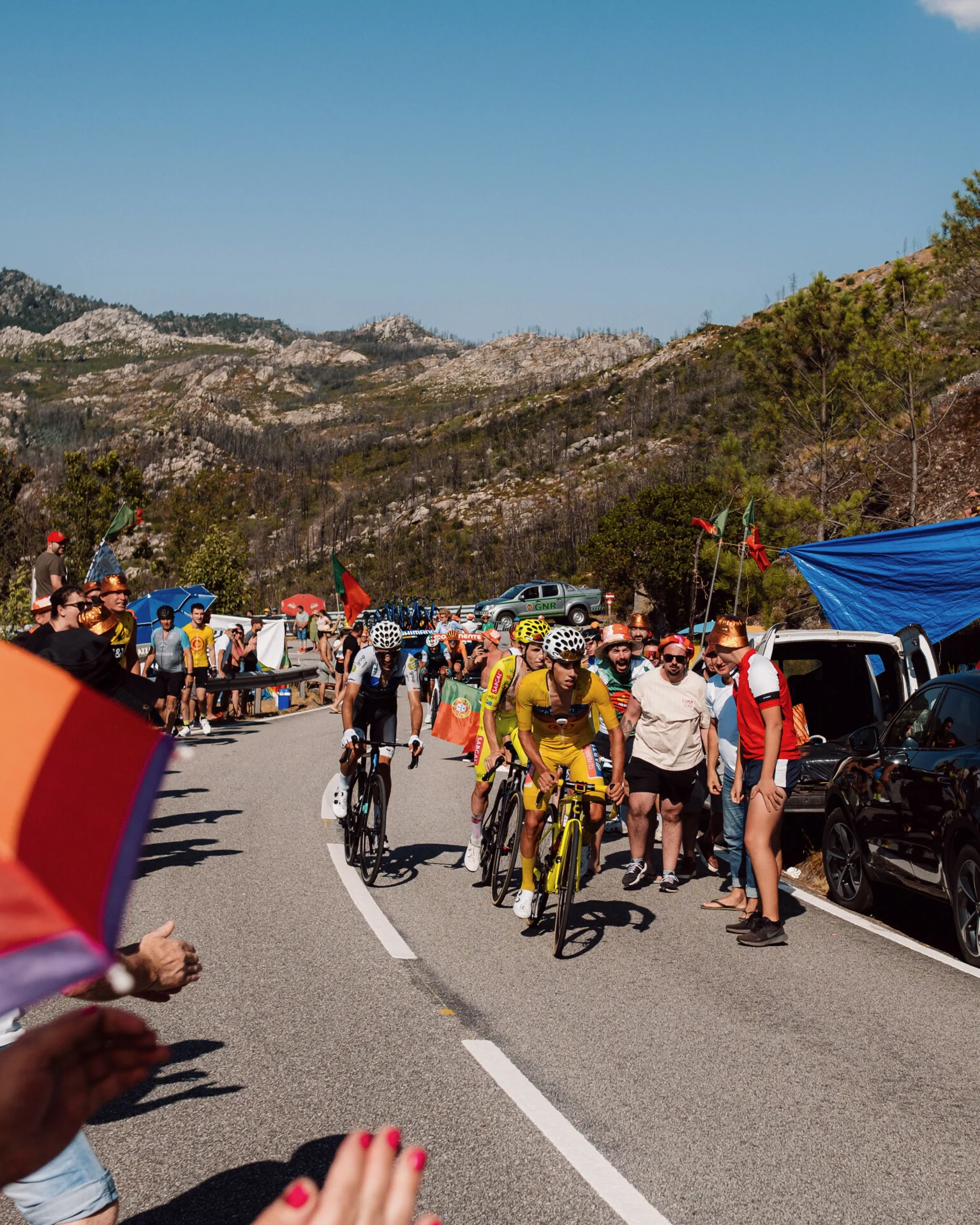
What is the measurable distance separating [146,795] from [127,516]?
2160 cm

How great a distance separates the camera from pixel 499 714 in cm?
995

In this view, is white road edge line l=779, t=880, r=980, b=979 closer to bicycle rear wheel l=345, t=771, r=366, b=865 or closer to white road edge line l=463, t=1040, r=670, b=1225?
white road edge line l=463, t=1040, r=670, b=1225

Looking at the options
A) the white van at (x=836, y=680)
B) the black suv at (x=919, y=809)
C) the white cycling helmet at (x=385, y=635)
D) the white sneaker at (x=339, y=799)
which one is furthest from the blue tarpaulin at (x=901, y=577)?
the white sneaker at (x=339, y=799)

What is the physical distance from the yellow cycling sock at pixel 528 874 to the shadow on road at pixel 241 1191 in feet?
12.5

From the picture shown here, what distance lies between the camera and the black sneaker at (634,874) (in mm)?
10008

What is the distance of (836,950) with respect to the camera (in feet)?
26.5

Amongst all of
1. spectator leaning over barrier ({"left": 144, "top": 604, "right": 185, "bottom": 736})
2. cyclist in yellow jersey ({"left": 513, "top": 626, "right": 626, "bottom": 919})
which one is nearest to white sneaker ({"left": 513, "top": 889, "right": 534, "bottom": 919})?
cyclist in yellow jersey ({"left": 513, "top": 626, "right": 626, "bottom": 919})

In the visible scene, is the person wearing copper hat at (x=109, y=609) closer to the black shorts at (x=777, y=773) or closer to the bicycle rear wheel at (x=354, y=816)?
the bicycle rear wheel at (x=354, y=816)

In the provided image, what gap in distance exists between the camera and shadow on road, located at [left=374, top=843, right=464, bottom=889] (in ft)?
32.8

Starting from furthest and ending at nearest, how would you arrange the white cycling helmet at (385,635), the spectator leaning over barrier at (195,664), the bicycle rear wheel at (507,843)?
the spectator leaning over barrier at (195,664)
the white cycling helmet at (385,635)
the bicycle rear wheel at (507,843)

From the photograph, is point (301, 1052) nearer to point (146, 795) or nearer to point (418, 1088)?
point (418, 1088)

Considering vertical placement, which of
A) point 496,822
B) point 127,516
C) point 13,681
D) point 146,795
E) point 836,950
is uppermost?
point 127,516

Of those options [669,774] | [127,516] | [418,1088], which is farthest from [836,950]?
[127,516]

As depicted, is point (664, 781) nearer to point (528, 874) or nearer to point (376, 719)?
point (528, 874)
